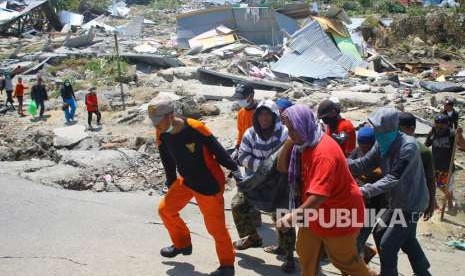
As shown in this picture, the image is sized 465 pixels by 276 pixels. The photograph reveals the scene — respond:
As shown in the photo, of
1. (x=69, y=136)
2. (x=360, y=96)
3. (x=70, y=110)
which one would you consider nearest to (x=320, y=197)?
(x=69, y=136)

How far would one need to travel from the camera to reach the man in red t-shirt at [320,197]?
118 inches

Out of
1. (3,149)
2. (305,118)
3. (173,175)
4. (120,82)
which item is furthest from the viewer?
(120,82)

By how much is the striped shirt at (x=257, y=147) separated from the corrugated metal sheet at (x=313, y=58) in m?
12.4

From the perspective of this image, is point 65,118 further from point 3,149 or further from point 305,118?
point 305,118

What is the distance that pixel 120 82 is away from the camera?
15.9 metres

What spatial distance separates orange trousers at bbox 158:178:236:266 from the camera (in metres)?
4.02

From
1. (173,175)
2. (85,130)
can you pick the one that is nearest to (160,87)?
(85,130)

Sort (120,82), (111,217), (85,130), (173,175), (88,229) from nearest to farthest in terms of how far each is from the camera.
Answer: (173,175) → (88,229) → (111,217) → (85,130) → (120,82)

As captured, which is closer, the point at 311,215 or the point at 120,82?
the point at 311,215

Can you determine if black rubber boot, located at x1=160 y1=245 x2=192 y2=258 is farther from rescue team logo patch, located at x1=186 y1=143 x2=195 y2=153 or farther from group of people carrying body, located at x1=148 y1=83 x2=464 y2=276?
rescue team logo patch, located at x1=186 y1=143 x2=195 y2=153

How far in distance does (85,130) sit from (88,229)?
23.1 ft

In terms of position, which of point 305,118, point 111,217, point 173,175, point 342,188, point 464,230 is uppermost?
point 305,118

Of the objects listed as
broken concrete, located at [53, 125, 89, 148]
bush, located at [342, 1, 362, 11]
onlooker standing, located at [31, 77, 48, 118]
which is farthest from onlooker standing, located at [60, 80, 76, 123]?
bush, located at [342, 1, 362, 11]

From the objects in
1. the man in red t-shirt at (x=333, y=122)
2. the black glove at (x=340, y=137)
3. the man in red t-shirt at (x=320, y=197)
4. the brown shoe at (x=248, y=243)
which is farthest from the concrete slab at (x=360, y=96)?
the man in red t-shirt at (x=320, y=197)
